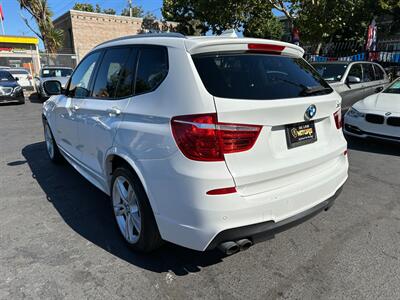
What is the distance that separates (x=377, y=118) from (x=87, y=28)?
28.8 metres

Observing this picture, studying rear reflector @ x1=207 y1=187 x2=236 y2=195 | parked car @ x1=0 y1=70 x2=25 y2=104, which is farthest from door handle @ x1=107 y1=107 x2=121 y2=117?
parked car @ x1=0 y1=70 x2=25 y2=104

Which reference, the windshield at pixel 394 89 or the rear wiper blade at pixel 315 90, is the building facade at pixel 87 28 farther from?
the rear wiper blade at pixel 315 90

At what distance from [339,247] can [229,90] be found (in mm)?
1824

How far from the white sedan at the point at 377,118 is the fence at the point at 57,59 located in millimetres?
21005

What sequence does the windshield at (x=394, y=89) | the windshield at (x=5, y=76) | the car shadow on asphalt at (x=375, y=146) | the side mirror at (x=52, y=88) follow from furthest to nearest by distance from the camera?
the windshield at (x=5, y=76) → the windshield at (x=394, y=89) → the car shadow on asphalt at (x=375, y=146) → the side mirror at (x=52, y=88)

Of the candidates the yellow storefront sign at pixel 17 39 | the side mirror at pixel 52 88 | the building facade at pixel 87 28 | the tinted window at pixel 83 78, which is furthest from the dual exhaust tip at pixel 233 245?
the building facade at pixel 87 28

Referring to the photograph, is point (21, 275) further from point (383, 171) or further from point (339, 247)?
point (383, 171)

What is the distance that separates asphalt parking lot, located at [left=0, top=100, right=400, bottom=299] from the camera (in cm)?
247

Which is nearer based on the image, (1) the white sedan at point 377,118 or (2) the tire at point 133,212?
(2) the tire at point 133,212

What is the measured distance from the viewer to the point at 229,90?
7.48ft

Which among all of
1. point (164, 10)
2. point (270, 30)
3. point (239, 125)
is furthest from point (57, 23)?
point (239, 125)

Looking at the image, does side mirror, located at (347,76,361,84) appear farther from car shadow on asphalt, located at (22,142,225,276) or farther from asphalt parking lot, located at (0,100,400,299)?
car shadow on asphalt, located at (22,142,225,276)

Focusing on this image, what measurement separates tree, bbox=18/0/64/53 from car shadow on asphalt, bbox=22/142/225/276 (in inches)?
845

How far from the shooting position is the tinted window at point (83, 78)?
370 cm
